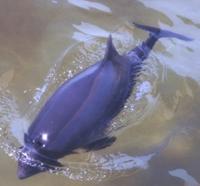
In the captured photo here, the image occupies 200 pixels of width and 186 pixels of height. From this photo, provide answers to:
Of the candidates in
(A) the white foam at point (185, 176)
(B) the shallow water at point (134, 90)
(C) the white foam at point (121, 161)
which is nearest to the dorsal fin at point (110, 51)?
(B) the shallow water at point (134, 90)

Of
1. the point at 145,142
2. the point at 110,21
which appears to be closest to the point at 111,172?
the point at 145,142

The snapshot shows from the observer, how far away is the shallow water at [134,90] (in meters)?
3.87

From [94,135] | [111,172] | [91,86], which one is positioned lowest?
[111,172]

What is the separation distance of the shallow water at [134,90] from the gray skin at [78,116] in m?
0.16

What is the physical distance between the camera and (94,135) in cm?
370

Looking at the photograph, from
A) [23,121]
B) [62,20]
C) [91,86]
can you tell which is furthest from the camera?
[62,20]

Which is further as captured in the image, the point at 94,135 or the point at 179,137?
the point at 179,137

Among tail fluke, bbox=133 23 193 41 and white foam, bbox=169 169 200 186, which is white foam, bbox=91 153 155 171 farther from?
tail fluke, bbox=133 23 193 41

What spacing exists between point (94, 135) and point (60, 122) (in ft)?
1.00

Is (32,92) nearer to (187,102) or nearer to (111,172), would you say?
(111,172)

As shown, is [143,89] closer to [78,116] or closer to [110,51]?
[110,51]

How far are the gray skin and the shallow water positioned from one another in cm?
16

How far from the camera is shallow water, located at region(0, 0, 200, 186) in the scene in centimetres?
387

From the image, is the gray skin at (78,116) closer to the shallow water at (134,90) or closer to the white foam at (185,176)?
the shallow water at (134,90)
